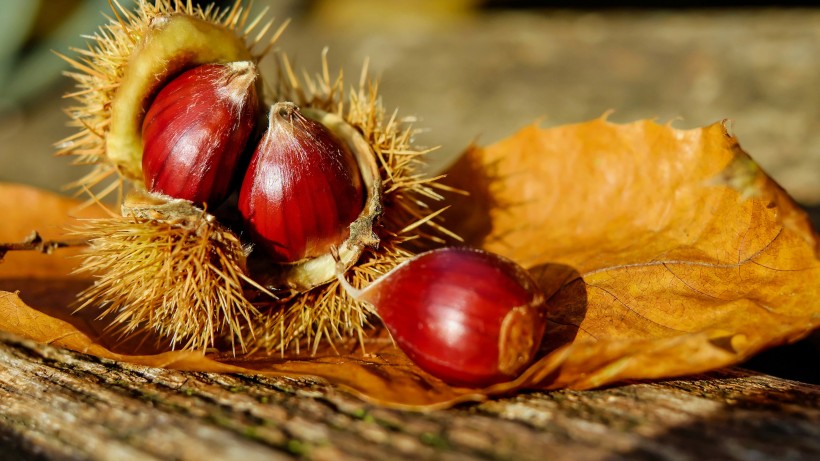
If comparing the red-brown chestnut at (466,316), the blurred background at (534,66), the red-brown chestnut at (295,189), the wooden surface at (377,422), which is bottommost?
the wooden surface at (377,422)

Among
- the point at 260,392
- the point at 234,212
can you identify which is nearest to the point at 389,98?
the point at 234,212

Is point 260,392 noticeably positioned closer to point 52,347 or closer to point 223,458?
point 223,458

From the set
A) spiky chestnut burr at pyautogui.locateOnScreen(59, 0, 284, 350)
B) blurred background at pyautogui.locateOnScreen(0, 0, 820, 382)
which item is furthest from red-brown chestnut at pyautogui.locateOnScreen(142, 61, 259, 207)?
blurred background at pyautogui.locateOnScreen(0, 0, 820, 382)

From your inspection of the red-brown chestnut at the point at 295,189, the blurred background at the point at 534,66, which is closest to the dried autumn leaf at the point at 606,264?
the red-brown chestnut at the point at 295,189

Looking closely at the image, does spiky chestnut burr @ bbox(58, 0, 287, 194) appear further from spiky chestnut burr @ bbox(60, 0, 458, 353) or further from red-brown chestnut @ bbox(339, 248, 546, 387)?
red-brown chestnut @ bbox(339, 248, 546, 387)

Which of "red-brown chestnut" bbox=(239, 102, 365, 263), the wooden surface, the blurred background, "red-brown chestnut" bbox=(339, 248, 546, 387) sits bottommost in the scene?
the wooden surface

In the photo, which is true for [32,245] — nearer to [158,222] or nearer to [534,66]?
[158,222]

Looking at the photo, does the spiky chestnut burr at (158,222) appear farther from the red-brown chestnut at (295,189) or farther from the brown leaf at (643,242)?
the brown leaf at (643,242)
